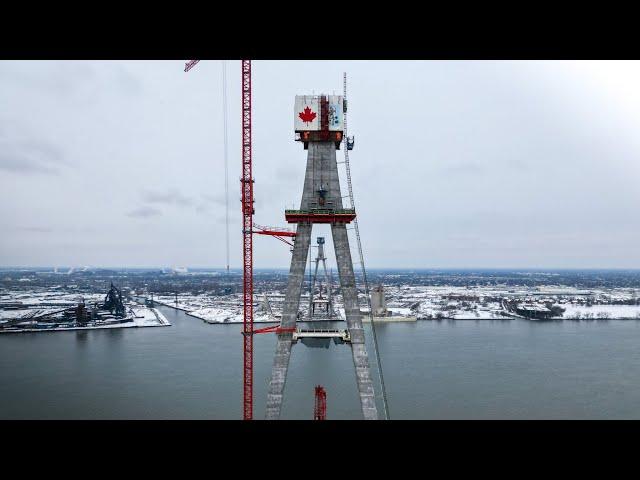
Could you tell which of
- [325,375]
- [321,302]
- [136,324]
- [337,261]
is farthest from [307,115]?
Answer: [136,324]

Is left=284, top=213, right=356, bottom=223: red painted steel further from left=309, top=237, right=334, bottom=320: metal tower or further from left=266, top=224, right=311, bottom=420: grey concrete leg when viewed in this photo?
left=309, top=237, right=334, bottom=320: metal tower

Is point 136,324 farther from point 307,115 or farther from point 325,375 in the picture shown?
point 307,115

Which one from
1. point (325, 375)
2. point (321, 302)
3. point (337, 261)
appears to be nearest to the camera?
point (337, 261)

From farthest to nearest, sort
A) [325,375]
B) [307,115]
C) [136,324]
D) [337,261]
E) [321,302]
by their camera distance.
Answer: [136,324] < [321,302] < [325,375] < [337,261] < [307,115]

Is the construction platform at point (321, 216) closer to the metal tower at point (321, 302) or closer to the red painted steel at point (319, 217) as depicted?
the red painted steel at point (319, 217)

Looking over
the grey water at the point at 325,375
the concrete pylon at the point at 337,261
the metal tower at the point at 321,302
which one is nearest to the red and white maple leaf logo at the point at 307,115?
the concrete pylon at the point at 337,261

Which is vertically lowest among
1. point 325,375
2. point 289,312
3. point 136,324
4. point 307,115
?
point 325,375

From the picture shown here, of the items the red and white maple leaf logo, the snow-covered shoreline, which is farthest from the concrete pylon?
the snow-covered shoreline
